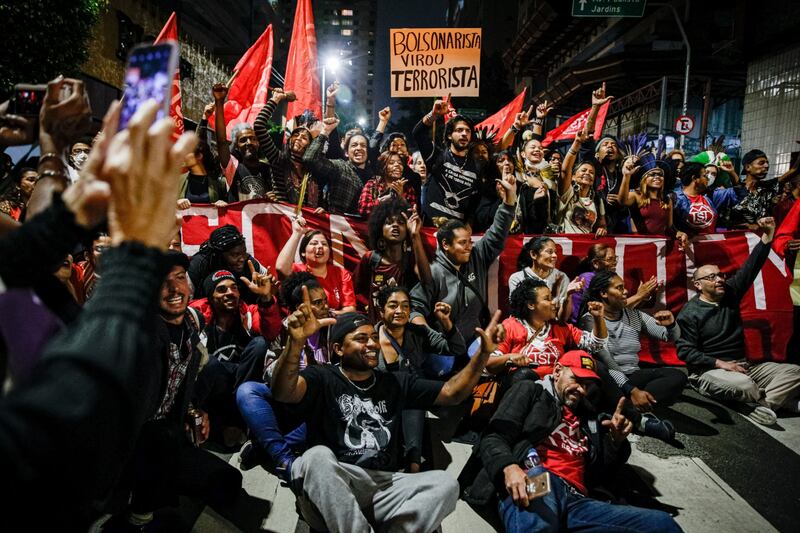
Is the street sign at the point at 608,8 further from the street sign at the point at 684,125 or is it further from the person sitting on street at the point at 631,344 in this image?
the person sitting on street at the point at 631,344

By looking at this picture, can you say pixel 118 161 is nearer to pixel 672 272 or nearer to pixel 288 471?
pixel 288 471

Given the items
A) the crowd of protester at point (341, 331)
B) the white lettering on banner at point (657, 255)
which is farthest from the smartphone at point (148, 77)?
the white lettering on banner at point (657, 255)

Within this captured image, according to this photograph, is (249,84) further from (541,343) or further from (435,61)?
(541,343)

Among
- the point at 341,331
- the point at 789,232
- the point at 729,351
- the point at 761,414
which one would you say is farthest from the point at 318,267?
the point at 789,232

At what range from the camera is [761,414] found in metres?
4.62

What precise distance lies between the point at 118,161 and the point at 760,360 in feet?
21.3

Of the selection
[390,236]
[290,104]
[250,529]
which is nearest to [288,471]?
[250,529]

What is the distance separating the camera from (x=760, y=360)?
18.0ft

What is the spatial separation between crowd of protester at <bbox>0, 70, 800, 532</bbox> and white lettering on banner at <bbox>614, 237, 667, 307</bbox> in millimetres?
181

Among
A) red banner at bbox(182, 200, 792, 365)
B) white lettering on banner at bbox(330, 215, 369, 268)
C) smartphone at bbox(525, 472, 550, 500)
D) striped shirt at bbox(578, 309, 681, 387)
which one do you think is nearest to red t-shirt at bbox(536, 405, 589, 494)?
smartphone at bbox(525, 472, 550, 500)

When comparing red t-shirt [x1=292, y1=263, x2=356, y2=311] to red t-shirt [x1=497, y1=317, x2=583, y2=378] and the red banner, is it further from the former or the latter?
red t-shirt [x1=497, y1=317, x2=583, y2=378]

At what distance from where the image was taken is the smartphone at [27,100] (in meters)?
1.56

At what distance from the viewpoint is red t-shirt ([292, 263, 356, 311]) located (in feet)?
15.6

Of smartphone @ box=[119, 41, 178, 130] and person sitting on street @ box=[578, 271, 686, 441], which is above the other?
smartphone @ box=[119, 41, 178, 130]
